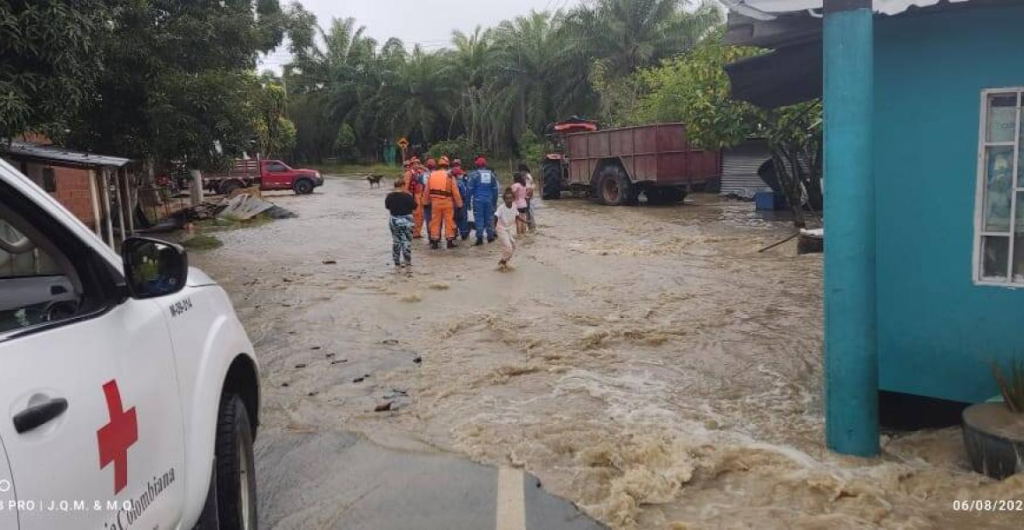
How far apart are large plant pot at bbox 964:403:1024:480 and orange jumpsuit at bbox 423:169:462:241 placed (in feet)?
35.9

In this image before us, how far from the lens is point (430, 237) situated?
602 inches

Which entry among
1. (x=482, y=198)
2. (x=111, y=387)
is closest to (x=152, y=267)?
(x=111, y=387)

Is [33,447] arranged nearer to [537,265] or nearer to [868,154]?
[868,154]

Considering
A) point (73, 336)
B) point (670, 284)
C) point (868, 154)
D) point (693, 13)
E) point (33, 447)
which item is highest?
point (693, 13)

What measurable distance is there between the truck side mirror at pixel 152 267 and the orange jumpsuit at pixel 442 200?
12.0 m

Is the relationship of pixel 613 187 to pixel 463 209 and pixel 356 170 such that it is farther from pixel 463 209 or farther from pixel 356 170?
pixel 356 170

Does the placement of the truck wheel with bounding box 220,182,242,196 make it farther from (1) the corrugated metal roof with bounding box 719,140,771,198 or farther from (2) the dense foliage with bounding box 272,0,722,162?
(1) the corrugated metal roof with bounding box 719,140,771,198

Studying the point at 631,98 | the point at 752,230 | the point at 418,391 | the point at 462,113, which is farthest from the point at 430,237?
the point at 462,113

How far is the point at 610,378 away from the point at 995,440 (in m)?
3.08

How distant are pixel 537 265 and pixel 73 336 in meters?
11.3

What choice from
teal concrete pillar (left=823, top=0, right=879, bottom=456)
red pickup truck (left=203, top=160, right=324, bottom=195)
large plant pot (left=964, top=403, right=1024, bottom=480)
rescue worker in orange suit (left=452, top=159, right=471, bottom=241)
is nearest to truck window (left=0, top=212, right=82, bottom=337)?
teal concrete pillar (left=823, top=0, right=879, bottom=456)

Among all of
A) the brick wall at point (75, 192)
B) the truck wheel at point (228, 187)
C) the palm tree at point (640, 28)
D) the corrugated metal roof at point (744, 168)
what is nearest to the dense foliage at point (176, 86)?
the brick wall at point (75, 192)

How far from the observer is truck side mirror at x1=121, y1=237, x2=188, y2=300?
92.3 inches

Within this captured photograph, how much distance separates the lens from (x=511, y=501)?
4.33 meters
